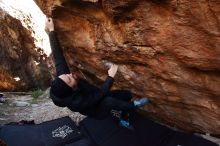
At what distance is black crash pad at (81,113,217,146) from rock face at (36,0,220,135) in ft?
0.93

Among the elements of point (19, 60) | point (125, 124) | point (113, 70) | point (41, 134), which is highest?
point (113, 70)

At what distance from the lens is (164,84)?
181 inches

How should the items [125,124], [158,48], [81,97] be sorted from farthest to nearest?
[125,124] → [81,97] → [158,48]

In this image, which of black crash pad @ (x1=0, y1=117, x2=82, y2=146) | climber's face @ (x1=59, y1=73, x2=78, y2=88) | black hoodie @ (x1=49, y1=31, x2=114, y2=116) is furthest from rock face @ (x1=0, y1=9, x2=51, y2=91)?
climber's face @ (x1=59, y1=73, x2=78, y2=88)

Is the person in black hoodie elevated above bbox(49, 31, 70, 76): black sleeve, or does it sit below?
below

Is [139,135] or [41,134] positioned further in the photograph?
[41,134]

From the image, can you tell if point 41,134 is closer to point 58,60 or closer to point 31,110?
point 58,60

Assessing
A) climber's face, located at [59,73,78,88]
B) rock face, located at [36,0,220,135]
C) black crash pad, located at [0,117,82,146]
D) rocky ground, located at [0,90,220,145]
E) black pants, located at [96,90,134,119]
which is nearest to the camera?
rock face, located at [36,0,220,135]

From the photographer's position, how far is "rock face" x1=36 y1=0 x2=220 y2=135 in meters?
3.55

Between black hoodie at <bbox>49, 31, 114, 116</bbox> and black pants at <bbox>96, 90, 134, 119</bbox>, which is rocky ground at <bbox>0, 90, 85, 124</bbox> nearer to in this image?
black pants at <bbox>96, 90, 134, 119</bbox>

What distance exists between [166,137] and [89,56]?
5.58 feet

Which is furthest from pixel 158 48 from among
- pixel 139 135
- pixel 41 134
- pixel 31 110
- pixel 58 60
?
pixel 31 110

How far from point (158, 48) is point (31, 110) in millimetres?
3478

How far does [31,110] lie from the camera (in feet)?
21.5
